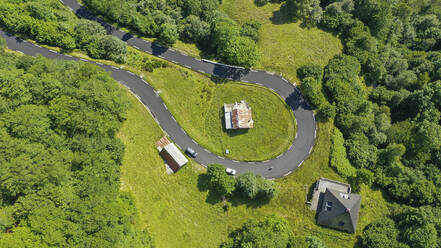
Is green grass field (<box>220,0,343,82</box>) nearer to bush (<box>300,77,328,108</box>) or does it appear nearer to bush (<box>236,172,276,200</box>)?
bush (<box>300,77,328,108</box>)

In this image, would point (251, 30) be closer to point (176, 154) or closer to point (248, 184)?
point (176, 154)

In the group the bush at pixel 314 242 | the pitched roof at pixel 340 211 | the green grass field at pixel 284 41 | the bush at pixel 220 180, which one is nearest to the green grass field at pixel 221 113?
the bush at pixel 220 180

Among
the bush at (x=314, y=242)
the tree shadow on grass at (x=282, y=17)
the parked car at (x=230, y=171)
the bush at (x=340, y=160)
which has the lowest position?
the bush at (x=314, y=242)

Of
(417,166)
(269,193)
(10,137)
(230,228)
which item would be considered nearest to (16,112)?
(10,137)

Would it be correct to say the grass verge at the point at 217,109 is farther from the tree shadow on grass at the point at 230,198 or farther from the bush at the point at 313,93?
the tree shadow on grass at the point at 230,198

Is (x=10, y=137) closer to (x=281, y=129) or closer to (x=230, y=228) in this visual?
(x=230, y=228)

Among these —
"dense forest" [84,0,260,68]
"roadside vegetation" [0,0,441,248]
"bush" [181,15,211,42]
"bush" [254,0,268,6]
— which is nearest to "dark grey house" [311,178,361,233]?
"roadside vegetation" [0,0,441,248]
